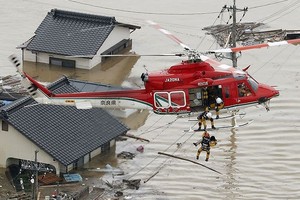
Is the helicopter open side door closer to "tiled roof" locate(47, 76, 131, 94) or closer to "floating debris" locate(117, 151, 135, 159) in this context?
"floating debris" locate(117, 151, 135, 159)

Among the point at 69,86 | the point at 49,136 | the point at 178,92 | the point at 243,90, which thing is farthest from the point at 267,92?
the point at 69,86

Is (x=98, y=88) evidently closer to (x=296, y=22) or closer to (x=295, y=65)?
(x=295, y=65)

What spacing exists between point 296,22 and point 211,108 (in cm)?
4304

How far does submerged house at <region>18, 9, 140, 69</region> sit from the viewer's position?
6894cm

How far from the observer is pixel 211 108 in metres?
42.2

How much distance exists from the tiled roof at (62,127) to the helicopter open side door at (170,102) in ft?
29.1

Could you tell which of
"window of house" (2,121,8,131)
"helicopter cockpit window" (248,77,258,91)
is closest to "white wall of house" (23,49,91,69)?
"window of house" (2,121,8,131)

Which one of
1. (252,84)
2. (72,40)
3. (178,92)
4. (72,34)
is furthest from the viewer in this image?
(72,34)

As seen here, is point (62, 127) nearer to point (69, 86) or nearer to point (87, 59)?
point (69, 86)

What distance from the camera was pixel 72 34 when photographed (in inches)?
2776

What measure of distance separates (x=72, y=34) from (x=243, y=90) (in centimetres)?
3054

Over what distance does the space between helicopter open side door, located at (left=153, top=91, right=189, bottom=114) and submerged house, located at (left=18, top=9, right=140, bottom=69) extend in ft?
87.5

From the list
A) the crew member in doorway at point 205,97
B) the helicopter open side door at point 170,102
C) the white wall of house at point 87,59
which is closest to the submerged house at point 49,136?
the helicopter open side door at point 170,102

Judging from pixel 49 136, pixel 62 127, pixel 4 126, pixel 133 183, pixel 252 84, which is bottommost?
pixel 133 183
